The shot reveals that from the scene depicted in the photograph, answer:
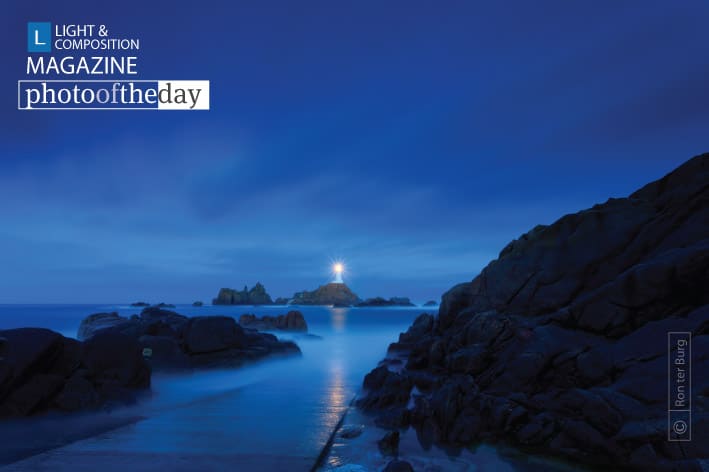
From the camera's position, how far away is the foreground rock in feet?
95.2

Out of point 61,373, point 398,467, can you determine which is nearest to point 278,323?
point 61,373

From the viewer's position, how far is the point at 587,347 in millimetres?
15852

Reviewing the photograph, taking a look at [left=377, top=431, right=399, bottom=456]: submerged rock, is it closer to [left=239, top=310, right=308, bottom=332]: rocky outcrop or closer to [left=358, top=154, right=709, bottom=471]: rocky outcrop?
[left=358, top=154, right=709, bottom=471]: rocky outcrop

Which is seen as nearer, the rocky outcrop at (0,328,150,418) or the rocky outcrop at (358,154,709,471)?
the rocky outcrop at (358,154,709,471)

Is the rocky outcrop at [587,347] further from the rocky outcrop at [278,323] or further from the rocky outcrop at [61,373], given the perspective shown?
the rocky outcrop at [278,323]

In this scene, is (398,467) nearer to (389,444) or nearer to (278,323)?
(389,444)

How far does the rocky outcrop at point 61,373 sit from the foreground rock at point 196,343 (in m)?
8.35

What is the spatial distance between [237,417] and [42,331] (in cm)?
1031

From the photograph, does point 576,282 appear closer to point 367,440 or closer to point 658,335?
point 658,335

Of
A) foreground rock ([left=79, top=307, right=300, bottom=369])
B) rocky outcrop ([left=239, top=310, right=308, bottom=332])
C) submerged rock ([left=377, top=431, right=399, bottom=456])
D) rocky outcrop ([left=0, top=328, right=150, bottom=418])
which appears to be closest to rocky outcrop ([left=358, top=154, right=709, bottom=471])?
submerged rock ([left=377, top=431, right=399, bottom=456])

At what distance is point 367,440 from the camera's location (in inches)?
500

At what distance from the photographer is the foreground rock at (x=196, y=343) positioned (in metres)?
29.0

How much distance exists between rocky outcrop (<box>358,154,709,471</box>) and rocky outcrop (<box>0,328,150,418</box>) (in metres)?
11.6

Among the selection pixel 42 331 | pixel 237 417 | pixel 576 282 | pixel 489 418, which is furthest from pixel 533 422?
pixel 42 331
